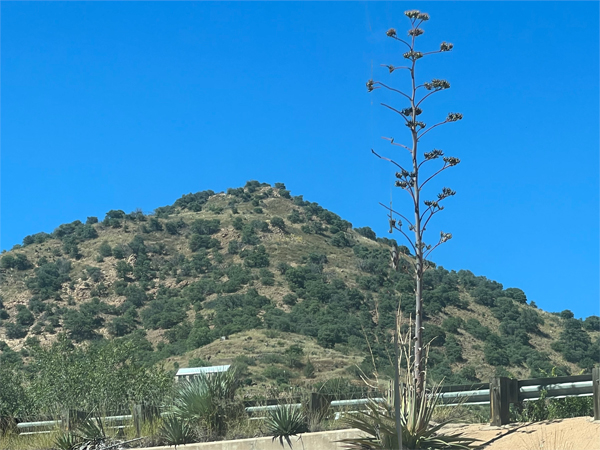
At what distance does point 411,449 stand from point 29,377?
13.8 metres

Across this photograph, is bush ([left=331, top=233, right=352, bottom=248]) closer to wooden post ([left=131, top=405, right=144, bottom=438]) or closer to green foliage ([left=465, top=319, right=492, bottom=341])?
green foliage ([left=465, top=319, right=492, bottom=341])

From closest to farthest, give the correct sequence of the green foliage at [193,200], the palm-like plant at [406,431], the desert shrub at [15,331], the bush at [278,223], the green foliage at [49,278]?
1. the palm-like plant at [406,431]
2. the desert shrub at [15,331]
3. the green foliage at [49,278]
4. the bush at [278,223]
5. the green foliage at [193,200]

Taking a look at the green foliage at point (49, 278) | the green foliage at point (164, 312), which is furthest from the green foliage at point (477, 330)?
the green foliage at point (49, 278)

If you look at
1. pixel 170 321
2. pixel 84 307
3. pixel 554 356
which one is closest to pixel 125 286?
pixel 84 307

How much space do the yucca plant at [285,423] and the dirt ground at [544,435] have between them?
2494 millimetres

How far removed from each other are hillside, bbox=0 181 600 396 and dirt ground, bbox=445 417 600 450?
894 inches

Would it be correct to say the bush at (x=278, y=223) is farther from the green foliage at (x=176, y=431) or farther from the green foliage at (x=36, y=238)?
the green foliage at (x=176, y=431)

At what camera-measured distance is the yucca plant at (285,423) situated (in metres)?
12.1

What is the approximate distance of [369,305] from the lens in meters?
57.1

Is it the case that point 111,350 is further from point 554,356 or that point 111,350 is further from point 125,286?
point 125,286

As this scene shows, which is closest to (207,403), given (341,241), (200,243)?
(200,243)

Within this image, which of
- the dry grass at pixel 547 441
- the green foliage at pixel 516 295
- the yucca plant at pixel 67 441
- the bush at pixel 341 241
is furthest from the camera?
the bush at pixel 341 241

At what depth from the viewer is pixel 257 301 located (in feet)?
216

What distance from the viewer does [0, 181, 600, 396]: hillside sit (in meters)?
50.6
